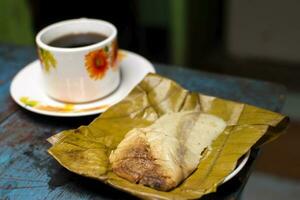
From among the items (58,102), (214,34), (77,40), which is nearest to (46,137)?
(58,102)

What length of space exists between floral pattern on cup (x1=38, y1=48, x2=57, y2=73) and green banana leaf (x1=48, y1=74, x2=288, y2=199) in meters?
0.12

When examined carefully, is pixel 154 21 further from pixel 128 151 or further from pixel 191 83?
pixel 128 151

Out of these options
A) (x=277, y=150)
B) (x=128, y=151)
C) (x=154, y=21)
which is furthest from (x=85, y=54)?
(x=154, y=21)

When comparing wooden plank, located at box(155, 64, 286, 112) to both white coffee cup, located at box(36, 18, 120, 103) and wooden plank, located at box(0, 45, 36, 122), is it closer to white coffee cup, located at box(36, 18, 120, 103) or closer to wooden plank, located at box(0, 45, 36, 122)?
white coffee cup, located at box(36, 18, 120, 103)

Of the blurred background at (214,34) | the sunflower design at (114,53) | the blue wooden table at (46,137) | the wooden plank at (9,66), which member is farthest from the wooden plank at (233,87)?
the blurred background at (214,34)

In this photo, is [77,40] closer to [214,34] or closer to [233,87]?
[233,87]

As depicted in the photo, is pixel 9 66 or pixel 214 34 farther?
pixel 214 34

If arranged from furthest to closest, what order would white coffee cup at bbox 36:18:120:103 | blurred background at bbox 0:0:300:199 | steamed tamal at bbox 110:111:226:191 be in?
blurred background at bbox 0:0:300:199, white coffee cup at bbox 36:18:120:103, steamed tamal at bbox 110:111:226:191

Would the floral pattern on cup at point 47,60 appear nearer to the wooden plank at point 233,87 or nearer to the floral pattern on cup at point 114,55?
the floral pattern on cup at point 114,55

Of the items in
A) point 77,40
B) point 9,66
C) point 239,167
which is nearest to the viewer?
point 239,167

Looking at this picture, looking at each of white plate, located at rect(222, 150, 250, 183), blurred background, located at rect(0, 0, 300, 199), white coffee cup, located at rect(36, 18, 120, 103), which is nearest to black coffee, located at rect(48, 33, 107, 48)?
white coffee cup, located at rect(36, 18, 120, 103)

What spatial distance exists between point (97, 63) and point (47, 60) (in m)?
0.08

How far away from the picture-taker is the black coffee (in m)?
0.73

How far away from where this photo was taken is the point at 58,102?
2.33ft
